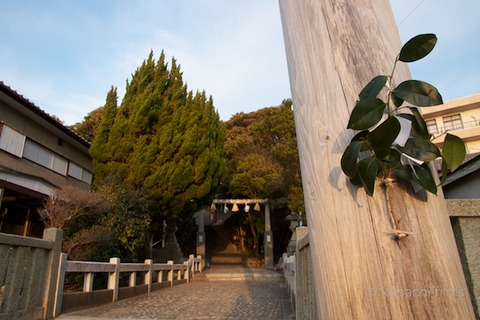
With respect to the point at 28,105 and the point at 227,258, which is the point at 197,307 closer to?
the point at 28,105

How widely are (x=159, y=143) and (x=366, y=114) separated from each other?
1239 centimetres

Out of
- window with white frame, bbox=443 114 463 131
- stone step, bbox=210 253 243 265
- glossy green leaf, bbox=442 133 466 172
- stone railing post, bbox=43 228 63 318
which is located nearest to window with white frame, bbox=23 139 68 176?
stone railing post, bbox=43 228 63 318

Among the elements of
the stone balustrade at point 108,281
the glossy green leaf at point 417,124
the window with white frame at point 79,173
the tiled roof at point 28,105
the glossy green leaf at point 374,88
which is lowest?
the stone balustrade at point 108,281

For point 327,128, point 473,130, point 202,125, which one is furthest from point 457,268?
point 473,130

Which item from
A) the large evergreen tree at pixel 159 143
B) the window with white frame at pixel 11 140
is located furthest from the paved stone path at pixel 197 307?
the window with white frame at pixel 11 140

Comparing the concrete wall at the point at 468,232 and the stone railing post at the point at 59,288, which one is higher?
the concrete wall at the point at 468,232

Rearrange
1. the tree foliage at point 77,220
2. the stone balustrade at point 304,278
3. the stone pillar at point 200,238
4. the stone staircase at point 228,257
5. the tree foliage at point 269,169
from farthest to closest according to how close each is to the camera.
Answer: the stone staircase at point 228,257, the stone pillar at point 200,238, the tree foliage at point 269,169, the tree foliage at point 77,220, the stone balustrade at point 304,278

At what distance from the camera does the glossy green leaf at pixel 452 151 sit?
2.90 feet

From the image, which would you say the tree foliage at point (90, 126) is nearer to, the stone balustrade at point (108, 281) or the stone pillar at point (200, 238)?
the stone pillar at point (200, 238)

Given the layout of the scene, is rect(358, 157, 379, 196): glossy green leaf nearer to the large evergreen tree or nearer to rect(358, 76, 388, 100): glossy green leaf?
rect(358, 76, 388, 100): glossy green leaf

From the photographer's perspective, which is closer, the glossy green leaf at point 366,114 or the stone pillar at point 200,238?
the glossy green leaf at point 366,114

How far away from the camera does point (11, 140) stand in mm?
10242

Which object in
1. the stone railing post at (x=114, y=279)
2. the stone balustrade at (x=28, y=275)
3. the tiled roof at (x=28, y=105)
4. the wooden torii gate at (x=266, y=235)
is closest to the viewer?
the stone balustrade at (x=28, y=275)

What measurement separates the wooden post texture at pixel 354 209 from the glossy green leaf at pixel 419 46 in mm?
176
